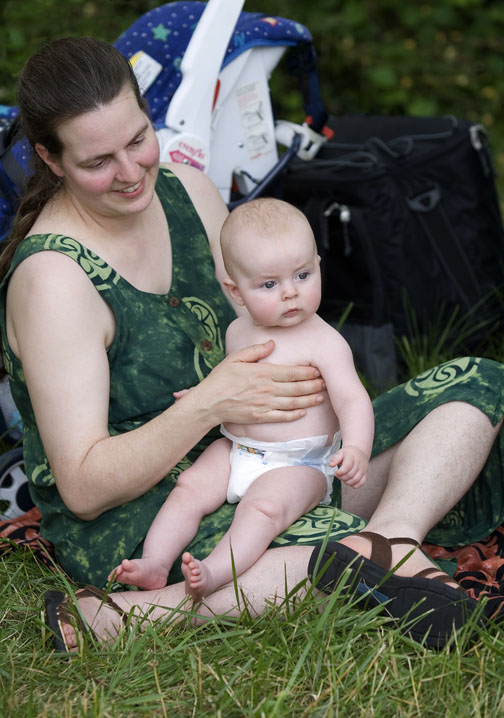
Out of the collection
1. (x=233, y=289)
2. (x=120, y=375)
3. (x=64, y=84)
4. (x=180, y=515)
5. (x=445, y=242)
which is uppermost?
(x=64, y=84)

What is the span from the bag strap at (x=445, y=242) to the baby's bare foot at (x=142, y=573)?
1.67 m

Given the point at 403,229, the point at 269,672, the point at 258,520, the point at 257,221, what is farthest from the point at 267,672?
the point at 403,229

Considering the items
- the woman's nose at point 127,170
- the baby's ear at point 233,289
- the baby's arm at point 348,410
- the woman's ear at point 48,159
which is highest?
the woman's ear at point 48,159

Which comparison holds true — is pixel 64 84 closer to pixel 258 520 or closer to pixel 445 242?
pixel 258 520

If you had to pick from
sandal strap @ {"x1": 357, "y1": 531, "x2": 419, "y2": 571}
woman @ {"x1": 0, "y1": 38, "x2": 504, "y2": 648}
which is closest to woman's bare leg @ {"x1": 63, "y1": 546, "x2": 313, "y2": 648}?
woman @ {"x1": 0, "y1": 38, "x2": 504, "y2": 648}

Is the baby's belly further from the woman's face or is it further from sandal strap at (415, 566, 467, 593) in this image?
the woman's face

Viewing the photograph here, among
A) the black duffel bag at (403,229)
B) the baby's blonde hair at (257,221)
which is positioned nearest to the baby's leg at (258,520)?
the baby's blonde hair at (257,221)

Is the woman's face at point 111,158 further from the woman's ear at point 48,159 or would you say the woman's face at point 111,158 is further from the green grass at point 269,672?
the green grass at point 269,672

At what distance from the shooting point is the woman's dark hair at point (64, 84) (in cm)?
193

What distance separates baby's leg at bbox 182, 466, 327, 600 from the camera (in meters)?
1.87

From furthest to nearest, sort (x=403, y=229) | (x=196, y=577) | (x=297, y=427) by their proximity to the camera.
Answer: (x=403, y=229) → (x=297, y=427) → (x=196, y=577)

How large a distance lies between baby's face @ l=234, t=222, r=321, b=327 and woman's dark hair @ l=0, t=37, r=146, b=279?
405mm

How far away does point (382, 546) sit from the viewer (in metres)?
1.90

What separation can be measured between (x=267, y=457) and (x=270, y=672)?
0.46 metres
